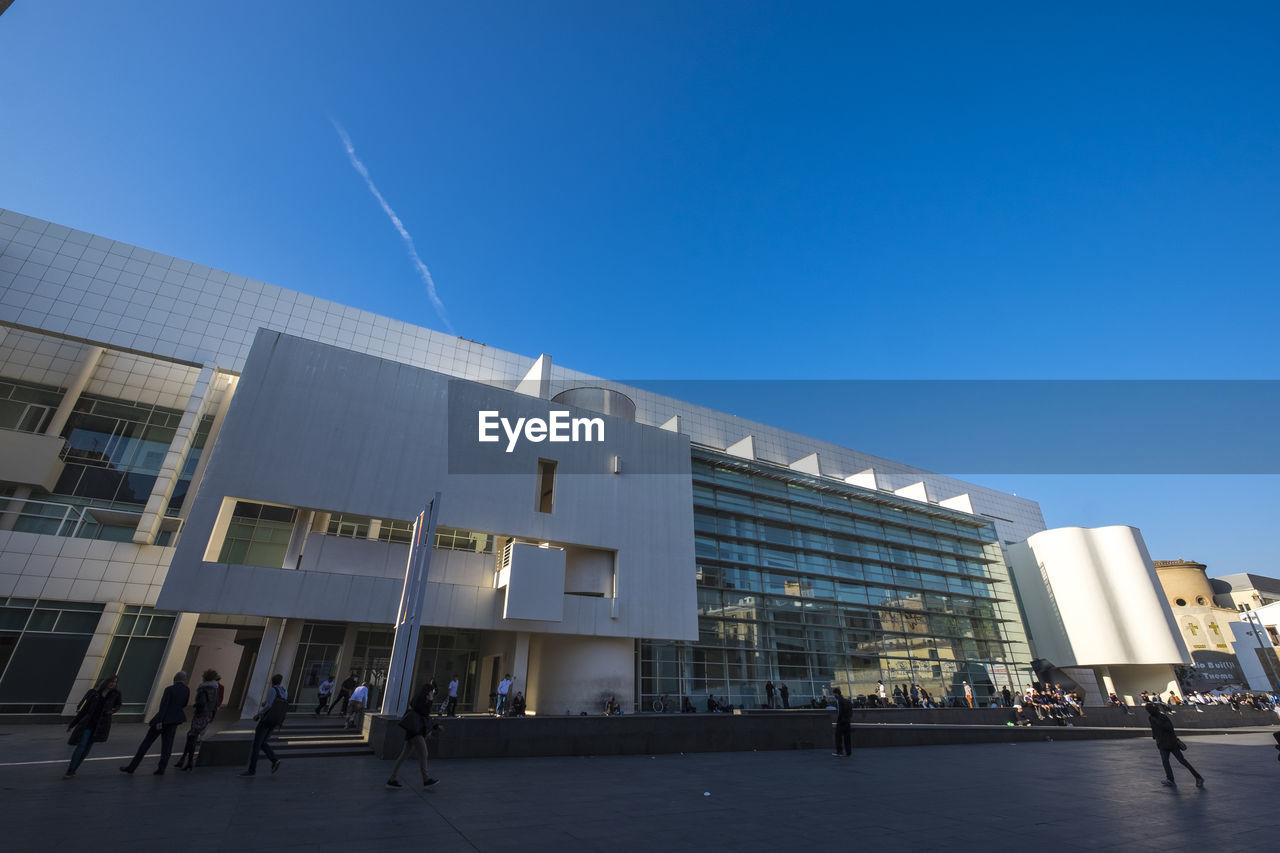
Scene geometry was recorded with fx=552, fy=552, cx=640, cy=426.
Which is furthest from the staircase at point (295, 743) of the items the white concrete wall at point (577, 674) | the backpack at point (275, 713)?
the white concrete wall at point (577, 674)

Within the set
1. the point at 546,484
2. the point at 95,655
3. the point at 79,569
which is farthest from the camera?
the point at 546,484

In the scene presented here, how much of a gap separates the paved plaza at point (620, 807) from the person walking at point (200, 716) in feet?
1.04

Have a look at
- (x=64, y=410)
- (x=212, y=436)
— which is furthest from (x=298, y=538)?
(x=64, y=410)

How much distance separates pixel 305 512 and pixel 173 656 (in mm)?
5940

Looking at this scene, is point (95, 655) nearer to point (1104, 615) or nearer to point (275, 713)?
point (275, 713)

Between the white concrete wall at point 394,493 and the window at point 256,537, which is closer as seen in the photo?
the white concrete wall at point 394,493

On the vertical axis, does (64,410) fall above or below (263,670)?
above

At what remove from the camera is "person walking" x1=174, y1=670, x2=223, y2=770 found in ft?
28.3

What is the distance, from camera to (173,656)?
59.2ft

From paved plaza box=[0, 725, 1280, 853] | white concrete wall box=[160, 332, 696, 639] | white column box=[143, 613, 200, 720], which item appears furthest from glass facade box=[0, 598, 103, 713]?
paved plaza box=[0, 725, 1280, 853]

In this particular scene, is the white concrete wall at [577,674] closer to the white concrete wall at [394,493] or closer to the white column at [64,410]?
the white concrete wall at [394,493]

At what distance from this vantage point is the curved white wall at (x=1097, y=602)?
3894 centimetres

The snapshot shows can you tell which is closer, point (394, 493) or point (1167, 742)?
point (1167, 742)

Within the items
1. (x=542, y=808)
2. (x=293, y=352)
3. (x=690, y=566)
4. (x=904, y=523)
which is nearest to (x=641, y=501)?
(x=690, y=566)
